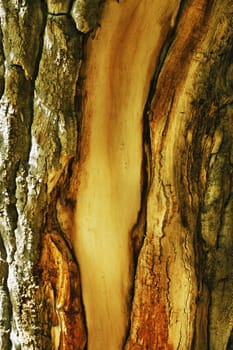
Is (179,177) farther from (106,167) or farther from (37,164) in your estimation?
(37,164)

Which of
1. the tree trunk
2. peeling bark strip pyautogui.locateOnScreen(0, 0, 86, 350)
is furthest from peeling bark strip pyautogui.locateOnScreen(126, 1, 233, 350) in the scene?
peeling bark strip pyautogui.locateOnScreen(0, 0, 86, 350)

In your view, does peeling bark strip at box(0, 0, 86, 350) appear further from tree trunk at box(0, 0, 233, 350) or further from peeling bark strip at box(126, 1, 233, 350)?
peeling bark strip at box(126, 1, 233, 350)

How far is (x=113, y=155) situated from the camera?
3.66 ft

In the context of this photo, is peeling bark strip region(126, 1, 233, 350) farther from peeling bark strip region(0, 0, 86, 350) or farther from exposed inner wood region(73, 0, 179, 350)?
peeling bark strip region(0, 0, 86, 350)

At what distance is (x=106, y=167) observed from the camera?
1114 mm

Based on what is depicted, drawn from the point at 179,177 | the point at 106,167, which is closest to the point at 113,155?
the point at 106,167

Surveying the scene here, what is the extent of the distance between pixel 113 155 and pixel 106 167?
28 mm

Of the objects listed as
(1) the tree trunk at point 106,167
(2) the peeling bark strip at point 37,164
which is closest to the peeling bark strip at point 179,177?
(1) the tree trunk at point 106,167

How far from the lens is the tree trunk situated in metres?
1.07

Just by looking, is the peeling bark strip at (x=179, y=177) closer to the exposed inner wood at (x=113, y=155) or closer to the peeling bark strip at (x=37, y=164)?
the exposed inner wood at (x=113, y=155)

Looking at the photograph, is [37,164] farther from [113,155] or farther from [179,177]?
[179,177]

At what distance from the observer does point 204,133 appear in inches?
45.7

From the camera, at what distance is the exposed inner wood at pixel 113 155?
3.55 ft

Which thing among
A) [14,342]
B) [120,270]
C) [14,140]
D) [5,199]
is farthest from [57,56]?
[14,342]
